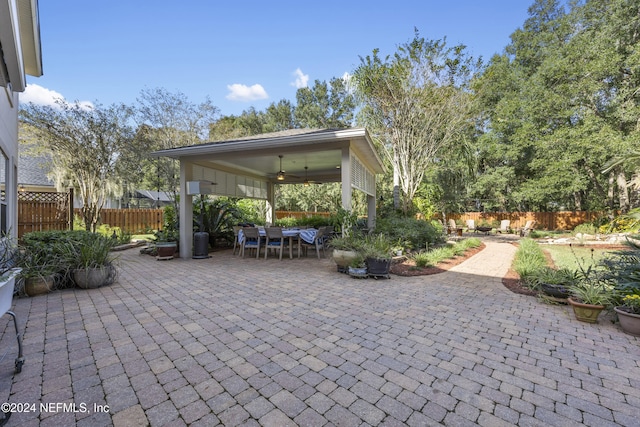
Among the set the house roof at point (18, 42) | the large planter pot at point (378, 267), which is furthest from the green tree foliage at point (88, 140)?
the large planter pot at point (378, 267)

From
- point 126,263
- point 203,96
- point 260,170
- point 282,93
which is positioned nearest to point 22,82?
point 126,263

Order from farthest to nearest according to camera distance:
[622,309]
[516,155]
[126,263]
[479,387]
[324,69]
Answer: [324,69]
[516,155]
[126,263]
[622,309]
[479,387]

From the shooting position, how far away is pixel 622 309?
3287mm

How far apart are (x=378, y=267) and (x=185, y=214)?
5.64 meters

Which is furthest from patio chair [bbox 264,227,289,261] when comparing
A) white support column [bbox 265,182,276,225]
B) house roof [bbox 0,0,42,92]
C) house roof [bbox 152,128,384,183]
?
white support column [bbox 265,182,276,225]

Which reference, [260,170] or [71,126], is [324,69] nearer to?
[260,170]

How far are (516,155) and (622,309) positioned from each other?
687 inches

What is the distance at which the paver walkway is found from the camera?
1798 mm

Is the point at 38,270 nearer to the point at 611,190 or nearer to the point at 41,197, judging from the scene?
the point at 41,197

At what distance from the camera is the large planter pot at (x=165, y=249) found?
24.5 feet

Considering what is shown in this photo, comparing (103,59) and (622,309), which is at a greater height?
(103,59)

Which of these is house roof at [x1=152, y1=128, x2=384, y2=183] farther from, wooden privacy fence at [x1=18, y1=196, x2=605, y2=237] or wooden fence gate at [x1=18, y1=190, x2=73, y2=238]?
wooden privacy fence at [x1=18, y1=196, x2=605, y2=237]

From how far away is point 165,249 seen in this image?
751 cm

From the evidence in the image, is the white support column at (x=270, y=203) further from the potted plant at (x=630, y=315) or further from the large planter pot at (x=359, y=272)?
the potted plant at (x=630, y=315)
